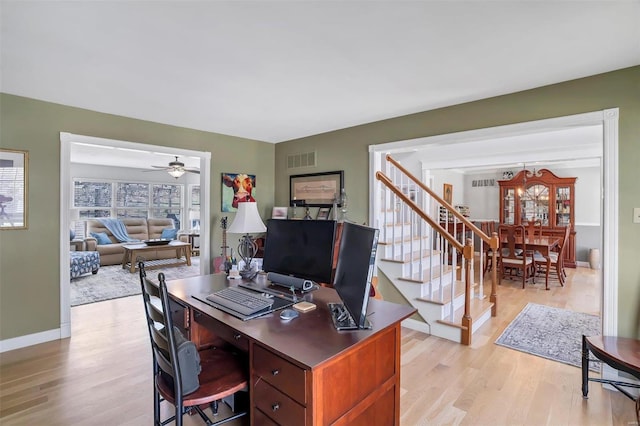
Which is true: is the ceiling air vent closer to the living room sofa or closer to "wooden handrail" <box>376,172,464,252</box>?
Result: "wooden handrail" <box>376,172,464,252</box>

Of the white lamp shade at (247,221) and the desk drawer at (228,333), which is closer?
the desk drawer at (228,333)

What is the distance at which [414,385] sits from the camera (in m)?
2.39

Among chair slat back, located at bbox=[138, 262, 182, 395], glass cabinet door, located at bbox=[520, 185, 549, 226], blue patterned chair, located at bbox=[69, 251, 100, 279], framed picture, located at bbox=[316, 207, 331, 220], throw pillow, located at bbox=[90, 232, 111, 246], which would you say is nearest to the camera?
chair slat back, located at bbox=[138, 262, 182, 395]

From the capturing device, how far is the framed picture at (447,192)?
7727 millimetres

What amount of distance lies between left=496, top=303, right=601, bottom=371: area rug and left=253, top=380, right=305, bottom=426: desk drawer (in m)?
2.65

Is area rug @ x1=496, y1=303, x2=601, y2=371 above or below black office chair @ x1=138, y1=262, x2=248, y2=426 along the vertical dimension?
below

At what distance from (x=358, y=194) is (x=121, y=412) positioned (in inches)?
126

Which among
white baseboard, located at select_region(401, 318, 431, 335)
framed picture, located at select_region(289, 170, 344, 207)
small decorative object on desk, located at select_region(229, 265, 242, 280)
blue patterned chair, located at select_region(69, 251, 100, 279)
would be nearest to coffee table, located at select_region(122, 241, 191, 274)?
blue patterned chair, located at select_region(69, 251, 100, 279)

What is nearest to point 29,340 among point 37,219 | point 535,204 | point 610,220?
point 37,219

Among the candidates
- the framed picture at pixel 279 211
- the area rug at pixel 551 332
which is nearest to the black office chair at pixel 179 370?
the area rug at pixel 551 332

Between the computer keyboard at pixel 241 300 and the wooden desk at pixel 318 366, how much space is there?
0.21 ft

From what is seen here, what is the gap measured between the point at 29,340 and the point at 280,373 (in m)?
3.31

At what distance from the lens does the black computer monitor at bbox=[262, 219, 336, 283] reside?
1.81 m

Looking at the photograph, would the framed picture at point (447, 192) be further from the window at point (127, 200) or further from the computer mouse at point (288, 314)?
the window at point (127, 200)
